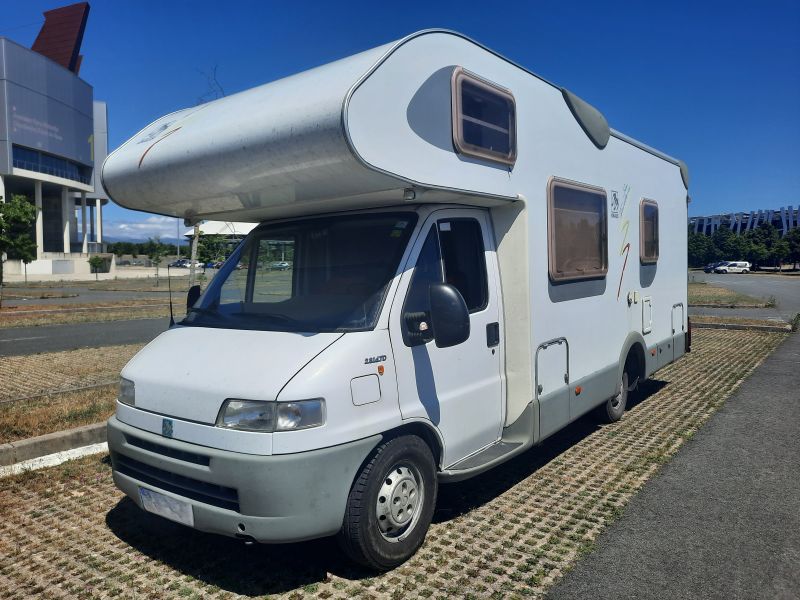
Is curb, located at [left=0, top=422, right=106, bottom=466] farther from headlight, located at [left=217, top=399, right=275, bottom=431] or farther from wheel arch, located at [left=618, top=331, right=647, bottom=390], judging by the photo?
wheel arch, located at [left=618, top=331, right=647, bottom=390]

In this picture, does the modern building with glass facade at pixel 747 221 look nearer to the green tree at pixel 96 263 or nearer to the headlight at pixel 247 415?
the green tree at pixel 96 263

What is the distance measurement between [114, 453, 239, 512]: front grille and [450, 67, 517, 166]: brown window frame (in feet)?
8.53

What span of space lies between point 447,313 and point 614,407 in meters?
4.09

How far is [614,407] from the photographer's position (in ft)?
23.6

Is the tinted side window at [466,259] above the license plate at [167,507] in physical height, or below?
above

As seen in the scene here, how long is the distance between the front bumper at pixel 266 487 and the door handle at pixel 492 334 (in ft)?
4.61

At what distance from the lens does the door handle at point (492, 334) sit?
4.72 metres

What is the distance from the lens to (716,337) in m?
14.3

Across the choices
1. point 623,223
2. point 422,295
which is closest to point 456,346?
point 422,295

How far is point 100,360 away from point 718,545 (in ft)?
33.8

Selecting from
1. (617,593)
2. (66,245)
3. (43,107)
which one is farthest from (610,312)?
(66,245)

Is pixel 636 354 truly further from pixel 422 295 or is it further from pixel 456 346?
pixel 422 295

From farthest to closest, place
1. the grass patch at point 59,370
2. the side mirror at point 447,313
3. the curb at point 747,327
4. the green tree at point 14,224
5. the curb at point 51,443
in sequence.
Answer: the green tree at point 14,224 → the curb at point 747,327 → the grass patch at point 59,370 → the curb at point 51,443 → the side mirror at point 447,313

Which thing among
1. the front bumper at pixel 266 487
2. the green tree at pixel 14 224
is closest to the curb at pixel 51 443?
the front bumper at pixel 266 487
